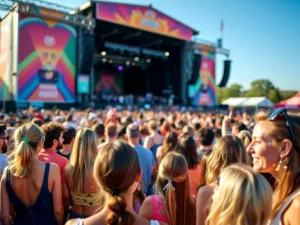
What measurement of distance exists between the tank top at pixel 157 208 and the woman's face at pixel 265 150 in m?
0.69

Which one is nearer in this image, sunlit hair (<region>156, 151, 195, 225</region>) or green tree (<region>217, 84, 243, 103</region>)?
sunlit hair (<region>156, 151, 195, 225</region>)

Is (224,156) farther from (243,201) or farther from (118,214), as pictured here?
(118,214)

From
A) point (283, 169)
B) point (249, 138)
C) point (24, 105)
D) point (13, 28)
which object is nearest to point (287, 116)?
point (283, 169)

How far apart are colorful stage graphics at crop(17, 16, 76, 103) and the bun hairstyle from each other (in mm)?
14756

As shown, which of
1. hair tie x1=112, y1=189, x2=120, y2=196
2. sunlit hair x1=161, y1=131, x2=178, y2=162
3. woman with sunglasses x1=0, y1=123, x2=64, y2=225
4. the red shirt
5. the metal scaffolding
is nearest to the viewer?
Answer: hair tie x1=112, y1=189, x2=120, y2=196

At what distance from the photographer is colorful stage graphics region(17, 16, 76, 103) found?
581 inches

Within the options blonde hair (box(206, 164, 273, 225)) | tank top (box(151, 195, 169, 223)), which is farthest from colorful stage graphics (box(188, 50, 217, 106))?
blonde hair (box(206, 164, 273, 225))

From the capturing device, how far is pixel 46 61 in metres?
15.7

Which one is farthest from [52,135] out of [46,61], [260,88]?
[260,88]

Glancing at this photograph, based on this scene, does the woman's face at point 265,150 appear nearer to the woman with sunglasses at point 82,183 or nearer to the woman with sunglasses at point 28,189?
the woman with sunglasses at point 82,183

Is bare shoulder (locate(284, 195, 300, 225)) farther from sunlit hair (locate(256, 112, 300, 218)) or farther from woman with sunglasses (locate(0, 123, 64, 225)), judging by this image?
woman with sunglasses (locate(0, 123, 64, 225))

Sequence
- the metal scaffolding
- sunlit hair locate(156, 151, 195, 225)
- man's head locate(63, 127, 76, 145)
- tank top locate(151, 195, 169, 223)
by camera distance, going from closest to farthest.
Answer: tank top locate(151, 195, 169, 223), sunlit hair locate(156, 151, 195, 225), man's head locate(63, 127, 76, 145), the metal scaffolding

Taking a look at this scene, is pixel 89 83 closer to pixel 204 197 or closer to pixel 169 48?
pixel 169 48

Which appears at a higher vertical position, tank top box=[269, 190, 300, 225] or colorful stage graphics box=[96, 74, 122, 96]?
colorful stage graphics box=[96, 74, 122, 96]
